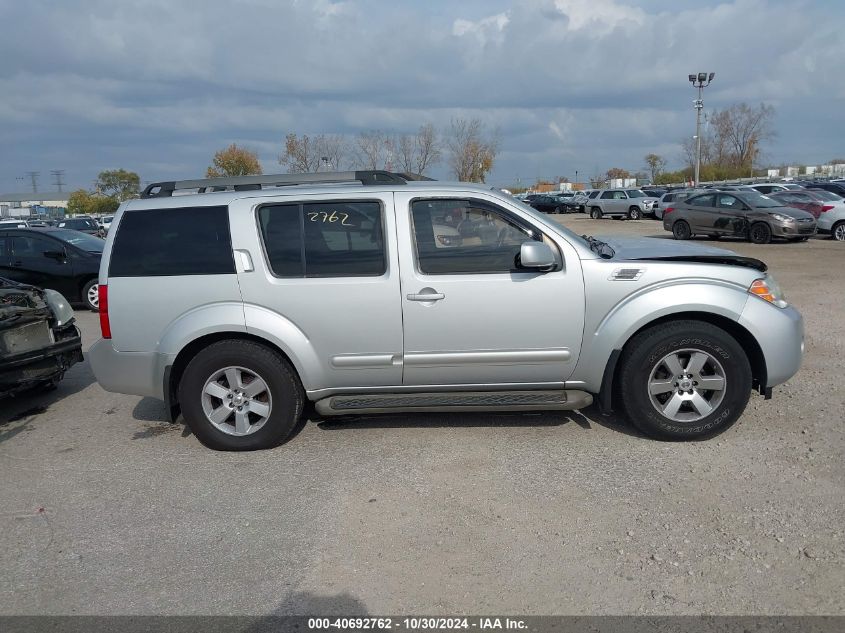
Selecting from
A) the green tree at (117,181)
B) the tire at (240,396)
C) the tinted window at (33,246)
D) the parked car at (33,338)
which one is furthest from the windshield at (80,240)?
the green tree at (117,181)

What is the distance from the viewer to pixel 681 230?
21484 millimetres

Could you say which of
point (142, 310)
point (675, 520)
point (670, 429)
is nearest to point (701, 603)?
point (675, 520)

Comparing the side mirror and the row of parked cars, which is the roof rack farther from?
the row of parked cars

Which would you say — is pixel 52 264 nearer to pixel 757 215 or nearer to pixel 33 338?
pixel 33 338

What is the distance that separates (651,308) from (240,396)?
2.94 meters

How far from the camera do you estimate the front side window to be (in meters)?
4.58

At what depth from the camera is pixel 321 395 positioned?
188 inches

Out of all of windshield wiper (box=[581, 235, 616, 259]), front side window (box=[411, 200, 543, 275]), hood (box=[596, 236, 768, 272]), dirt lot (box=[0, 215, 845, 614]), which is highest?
front side window (box=[411, 200, 543, 275])

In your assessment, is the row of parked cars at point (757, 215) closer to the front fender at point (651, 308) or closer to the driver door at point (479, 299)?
the front fender at point (651, 308)

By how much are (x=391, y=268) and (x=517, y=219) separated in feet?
3.14

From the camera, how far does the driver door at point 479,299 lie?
4.54 m

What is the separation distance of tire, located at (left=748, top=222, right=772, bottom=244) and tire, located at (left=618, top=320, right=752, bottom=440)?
16.7 metres

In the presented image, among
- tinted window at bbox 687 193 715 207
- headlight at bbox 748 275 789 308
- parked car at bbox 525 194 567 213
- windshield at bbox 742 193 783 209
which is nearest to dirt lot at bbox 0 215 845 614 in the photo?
headlight at bbox 748 275 789 308

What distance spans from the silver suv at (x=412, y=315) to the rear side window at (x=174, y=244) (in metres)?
0.01
